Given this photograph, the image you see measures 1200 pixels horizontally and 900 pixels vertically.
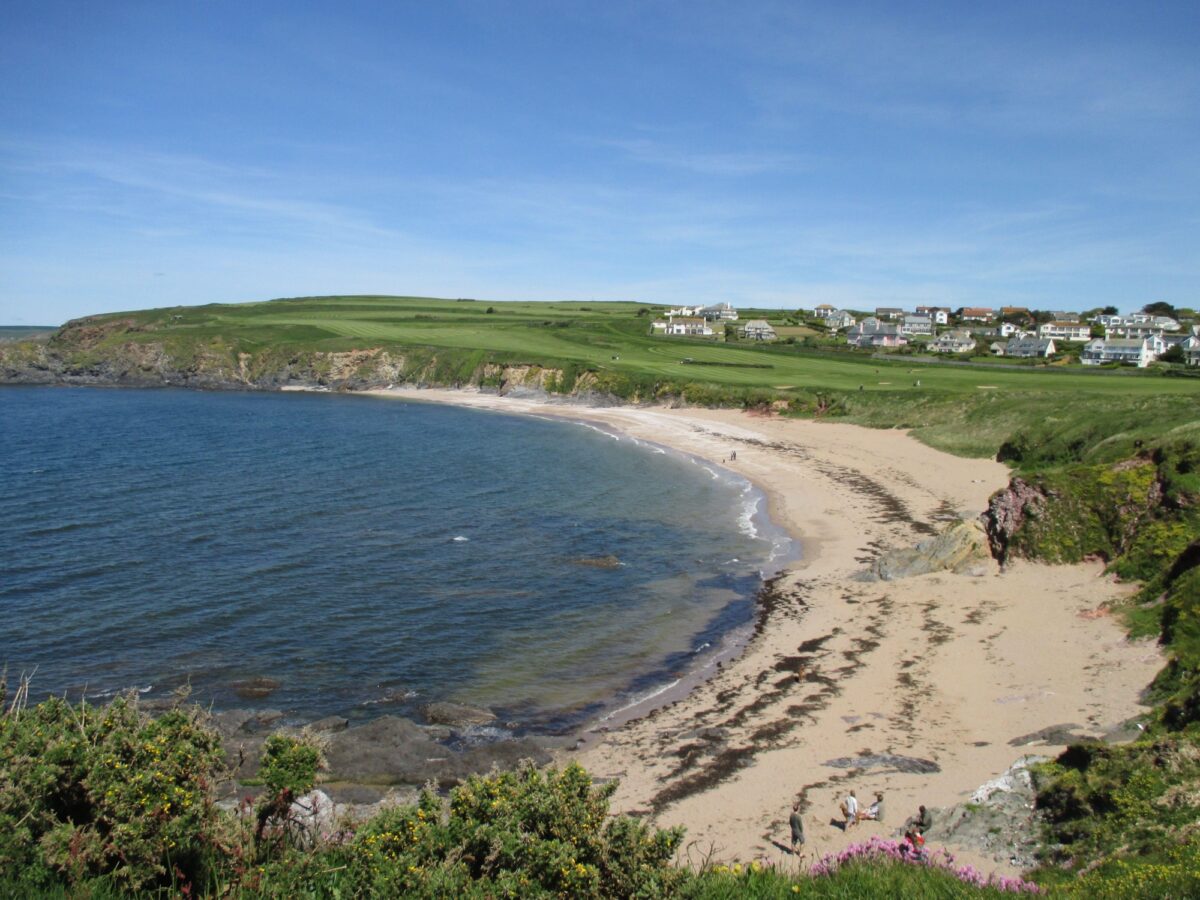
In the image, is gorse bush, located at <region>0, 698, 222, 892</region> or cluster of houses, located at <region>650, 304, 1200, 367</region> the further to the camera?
cluster of houses, located at <region>650, 304, 1200, 367</region>

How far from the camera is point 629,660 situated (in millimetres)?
25531

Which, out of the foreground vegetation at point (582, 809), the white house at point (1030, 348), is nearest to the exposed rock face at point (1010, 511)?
the foreground vegetation at point (582, 809)

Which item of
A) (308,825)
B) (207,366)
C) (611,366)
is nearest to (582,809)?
Answer: (308,825)

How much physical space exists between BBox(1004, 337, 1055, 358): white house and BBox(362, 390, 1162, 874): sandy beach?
105m

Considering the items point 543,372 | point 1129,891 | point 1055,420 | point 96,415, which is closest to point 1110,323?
point 543,372

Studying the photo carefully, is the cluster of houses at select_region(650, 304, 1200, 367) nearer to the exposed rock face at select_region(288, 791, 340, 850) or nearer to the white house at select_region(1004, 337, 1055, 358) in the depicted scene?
the white house at select_region(1004, 337, 1055, 358)

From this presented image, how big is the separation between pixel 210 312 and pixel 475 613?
498 feet

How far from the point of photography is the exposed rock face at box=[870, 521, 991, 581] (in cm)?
3128

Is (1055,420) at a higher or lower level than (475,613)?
higher

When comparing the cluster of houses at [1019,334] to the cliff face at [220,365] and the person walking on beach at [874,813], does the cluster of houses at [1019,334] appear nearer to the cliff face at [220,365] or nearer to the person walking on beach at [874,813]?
the cliff face at [220,365]

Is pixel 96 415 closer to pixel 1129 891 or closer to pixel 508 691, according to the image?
pixel 508 691

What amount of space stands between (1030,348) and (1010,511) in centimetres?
11000

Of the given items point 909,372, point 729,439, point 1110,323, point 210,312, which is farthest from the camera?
point 1110,323

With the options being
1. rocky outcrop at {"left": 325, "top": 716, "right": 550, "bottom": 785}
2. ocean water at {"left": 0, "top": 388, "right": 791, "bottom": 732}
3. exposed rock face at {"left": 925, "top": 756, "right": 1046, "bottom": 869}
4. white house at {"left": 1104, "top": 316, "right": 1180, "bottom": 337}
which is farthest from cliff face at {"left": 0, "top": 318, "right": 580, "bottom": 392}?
white house at {"left": 1104, "top": 316, "right": 1180, "bottom": 337}
